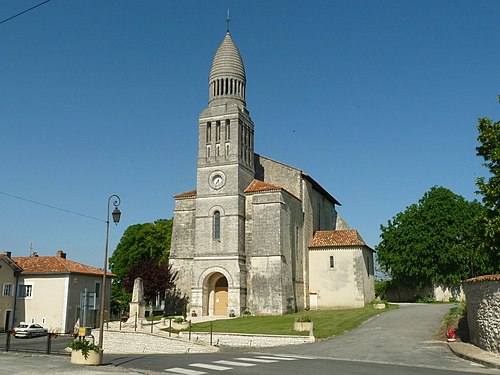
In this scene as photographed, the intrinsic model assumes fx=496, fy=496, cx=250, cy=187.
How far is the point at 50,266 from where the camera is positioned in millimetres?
40906

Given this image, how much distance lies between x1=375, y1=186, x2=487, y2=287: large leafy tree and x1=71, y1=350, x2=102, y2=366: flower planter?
3560 cm

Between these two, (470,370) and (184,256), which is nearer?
(470,370)

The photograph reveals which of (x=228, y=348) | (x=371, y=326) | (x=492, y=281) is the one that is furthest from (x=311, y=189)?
(x=492, y=281)

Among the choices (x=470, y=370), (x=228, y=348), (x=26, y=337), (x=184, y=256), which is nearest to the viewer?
(x=470, y=370)

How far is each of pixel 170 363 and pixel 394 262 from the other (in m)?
35.2

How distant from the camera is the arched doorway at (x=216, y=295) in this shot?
38531 millimetres

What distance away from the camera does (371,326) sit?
2792 centimetres

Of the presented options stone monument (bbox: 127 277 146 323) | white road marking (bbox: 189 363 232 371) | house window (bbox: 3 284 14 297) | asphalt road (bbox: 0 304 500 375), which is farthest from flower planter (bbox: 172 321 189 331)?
house window (bbox: 3 284 14 297)

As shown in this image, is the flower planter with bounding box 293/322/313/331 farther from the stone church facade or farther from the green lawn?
the stone church facade

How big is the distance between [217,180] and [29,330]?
1760cm

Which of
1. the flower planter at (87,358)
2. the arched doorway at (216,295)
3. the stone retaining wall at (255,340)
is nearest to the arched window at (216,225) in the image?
the arched doorway at (216,295)

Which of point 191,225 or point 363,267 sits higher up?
point 191,225

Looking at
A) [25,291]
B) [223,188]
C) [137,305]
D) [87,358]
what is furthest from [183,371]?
[25,291]

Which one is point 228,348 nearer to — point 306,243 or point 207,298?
point 207,298
